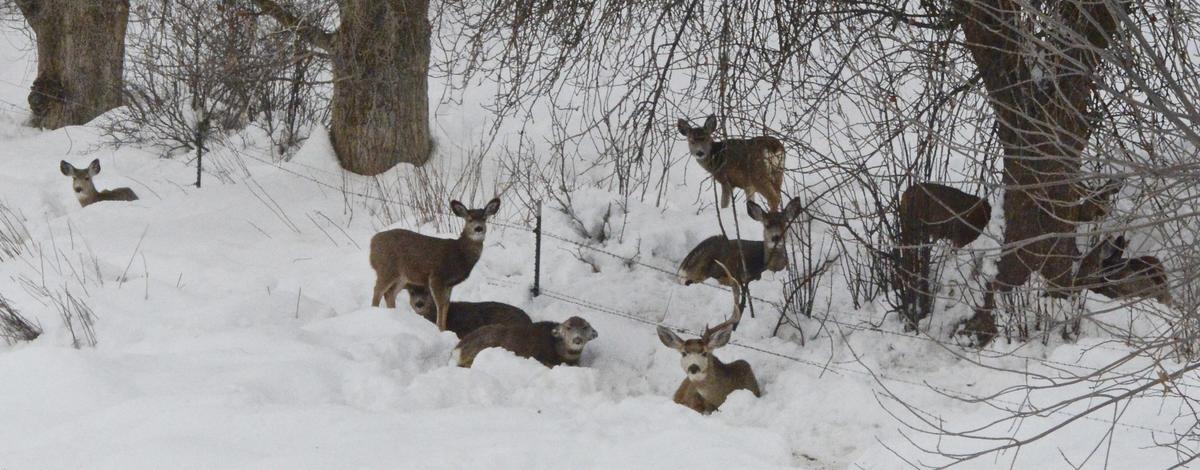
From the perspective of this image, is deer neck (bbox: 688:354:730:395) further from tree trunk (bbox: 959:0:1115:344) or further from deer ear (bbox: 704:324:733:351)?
tree trunk (bbox: 959:0:1115:344)

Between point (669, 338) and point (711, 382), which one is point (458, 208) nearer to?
point (669, 338)

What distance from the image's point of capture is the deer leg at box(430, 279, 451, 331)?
7.96 metres

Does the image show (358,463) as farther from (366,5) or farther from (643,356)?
(366,5)

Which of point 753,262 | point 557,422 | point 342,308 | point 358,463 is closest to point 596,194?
point 753,262

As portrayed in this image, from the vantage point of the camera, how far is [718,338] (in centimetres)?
690

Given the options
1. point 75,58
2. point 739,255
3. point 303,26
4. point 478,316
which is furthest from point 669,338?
point 75,58

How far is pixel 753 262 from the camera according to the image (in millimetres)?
8789

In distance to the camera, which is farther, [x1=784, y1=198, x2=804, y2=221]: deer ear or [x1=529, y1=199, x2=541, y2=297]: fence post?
[x1=529, y1=199, x2=541, y2=297]: fence post

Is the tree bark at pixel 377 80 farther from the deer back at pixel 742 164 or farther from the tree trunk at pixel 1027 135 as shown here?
the tree trunk at pixel 1027 135

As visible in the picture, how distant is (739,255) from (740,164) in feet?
7.21

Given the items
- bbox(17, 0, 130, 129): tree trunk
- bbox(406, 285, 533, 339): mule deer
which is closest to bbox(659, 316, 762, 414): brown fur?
bbox(406, 285, 533, 339): mule deer

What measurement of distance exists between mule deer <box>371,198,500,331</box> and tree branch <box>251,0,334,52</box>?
280 centimetres

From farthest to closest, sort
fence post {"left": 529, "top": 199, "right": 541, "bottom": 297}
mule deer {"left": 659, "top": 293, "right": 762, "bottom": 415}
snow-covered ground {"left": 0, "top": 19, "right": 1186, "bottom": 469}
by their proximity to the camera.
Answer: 1. fence post {"left": 529, "top": 199, "right": 541, "bottom": 297}
2. mule deer {"left": 659, "top": 293, "right": 762, "bottom": 415}
3. snow-covered ground {"left": 0, "top": 19, "right": 1186, "bottom": 469}

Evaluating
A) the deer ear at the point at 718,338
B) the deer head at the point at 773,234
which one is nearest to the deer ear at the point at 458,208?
the deer head at the point at 773,234
